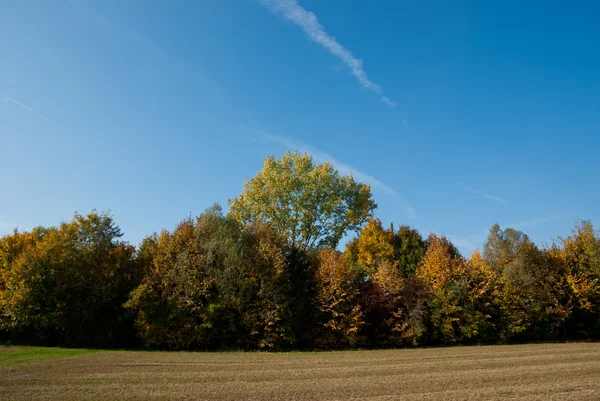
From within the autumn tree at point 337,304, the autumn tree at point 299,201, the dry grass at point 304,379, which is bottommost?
the dry grass at point 304,379

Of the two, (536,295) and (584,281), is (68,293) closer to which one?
(536,295)

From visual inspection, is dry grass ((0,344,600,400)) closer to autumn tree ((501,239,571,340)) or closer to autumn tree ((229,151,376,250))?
autumn tree ((501,239,571,340))

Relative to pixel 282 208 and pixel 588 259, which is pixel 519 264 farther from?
A: pixel 282 208

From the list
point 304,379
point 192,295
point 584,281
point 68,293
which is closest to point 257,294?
point 192,295

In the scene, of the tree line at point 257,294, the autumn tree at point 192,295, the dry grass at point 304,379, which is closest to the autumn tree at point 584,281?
the tree line at point 257,294

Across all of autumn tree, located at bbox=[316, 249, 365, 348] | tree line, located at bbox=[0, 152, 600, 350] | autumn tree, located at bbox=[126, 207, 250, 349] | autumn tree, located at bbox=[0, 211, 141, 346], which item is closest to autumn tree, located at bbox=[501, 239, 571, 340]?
tree line, located at bbox=[0, 152, 600, 350]

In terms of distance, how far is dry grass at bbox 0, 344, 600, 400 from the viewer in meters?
11.5

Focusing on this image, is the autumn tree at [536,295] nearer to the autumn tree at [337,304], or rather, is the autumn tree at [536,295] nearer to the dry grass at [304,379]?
the autumn tree at [337,304]

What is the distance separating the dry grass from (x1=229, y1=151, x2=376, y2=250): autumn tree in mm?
28009

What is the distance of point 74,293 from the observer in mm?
30562

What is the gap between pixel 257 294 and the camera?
29.5 m

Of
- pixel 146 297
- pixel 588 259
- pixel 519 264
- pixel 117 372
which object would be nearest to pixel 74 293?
pixel 146 297

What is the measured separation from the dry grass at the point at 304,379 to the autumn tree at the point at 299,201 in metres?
28.0

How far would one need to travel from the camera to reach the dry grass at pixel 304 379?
454 inches
